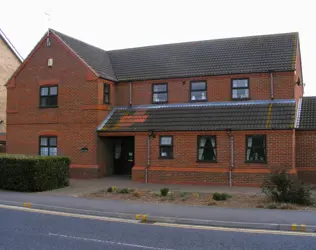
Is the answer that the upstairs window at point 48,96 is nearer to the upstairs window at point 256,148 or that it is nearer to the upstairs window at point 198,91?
the upstairs window at point 198,91

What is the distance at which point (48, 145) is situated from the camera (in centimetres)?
2141

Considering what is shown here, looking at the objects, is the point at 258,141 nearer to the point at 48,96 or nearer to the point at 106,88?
the point at 106,88

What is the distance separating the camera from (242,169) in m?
17.0

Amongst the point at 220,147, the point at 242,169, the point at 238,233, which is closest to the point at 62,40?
the point at 220,147

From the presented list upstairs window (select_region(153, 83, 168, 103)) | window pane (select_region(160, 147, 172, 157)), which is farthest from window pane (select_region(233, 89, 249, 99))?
window pane (select_region(160, 147, 172, 157))

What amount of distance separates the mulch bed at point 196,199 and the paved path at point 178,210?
2.18 ft

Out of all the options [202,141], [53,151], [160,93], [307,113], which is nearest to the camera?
[202,141]

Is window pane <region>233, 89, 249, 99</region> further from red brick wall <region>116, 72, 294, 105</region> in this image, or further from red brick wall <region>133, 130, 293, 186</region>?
red brick wall <region>133, 130, 293, 186</region>

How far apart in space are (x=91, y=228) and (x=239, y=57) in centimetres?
1414

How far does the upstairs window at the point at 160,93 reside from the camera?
818 inches

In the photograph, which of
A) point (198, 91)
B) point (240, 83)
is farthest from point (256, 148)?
point (198, 91)

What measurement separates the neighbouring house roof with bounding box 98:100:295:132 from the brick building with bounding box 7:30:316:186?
0.17ft

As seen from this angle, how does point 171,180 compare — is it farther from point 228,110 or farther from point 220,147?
point 228,110

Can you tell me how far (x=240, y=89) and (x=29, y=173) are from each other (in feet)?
35.8
